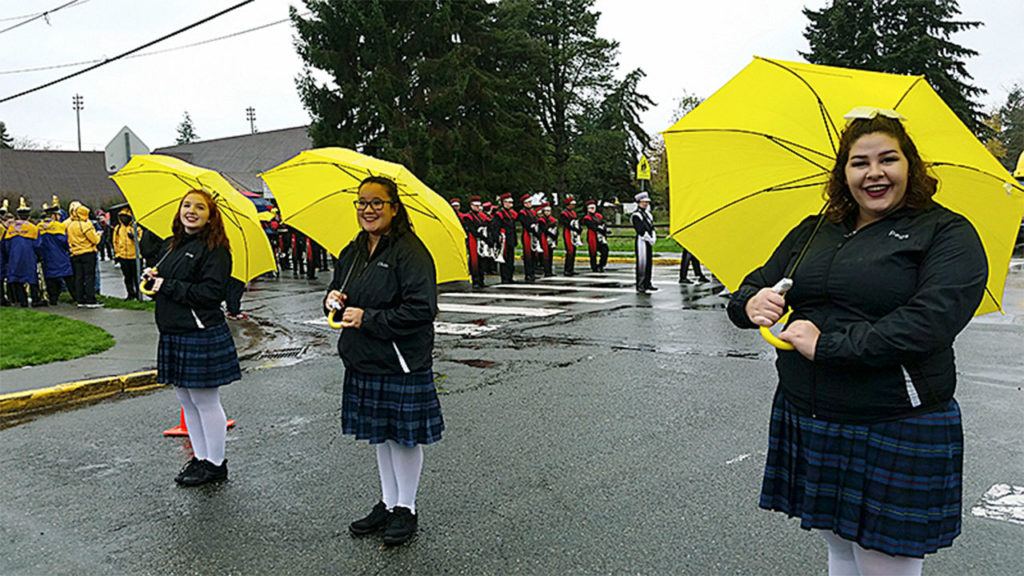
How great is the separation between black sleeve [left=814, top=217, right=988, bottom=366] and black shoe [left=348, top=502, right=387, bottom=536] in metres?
2.74

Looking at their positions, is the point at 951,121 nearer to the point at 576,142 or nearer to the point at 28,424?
the point at 28,424

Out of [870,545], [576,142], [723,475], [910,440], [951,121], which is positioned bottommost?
[723,475]

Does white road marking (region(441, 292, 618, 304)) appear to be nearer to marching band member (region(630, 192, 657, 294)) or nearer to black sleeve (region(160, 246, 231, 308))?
marching band member (region(630, 192, 657, 294))

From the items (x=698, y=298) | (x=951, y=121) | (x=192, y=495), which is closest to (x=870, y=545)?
(x=951, y=121)

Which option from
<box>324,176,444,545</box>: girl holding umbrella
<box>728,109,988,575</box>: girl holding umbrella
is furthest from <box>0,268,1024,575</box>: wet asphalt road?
<box>728,109,988,575</box>: girl holding umbrella

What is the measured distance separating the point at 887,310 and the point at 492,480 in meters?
3.17

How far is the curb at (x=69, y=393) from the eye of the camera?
739 cm

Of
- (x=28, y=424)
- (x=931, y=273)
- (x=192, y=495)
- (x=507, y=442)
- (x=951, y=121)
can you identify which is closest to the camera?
(x=931, y=273)

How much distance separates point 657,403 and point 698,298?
7860 millimetres

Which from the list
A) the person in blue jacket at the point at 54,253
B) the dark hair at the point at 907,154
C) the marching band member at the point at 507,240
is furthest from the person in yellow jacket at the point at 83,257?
the dark hair at the point at 907,154

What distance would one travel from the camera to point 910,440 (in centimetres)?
247

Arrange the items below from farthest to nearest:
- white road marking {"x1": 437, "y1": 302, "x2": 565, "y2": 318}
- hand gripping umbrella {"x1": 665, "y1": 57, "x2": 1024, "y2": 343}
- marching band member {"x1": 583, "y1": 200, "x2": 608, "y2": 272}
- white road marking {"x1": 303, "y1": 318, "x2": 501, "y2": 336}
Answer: marching band member {"x1": 583, "y1": 200, "x2": 608, "y2": 272} < white road marking {"x1": 437, "y1": 302, "x2": 565, "y2": 318} < white road marking {"x1": 303, "y1": 318, "x2": 501, "y2": 336} < hand gripping umbrella {"x1": 665, "y1": 57, "x2": 1024, "y2": 343}

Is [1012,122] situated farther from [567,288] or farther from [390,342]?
[390,342]

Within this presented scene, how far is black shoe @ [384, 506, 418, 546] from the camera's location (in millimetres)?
4141
